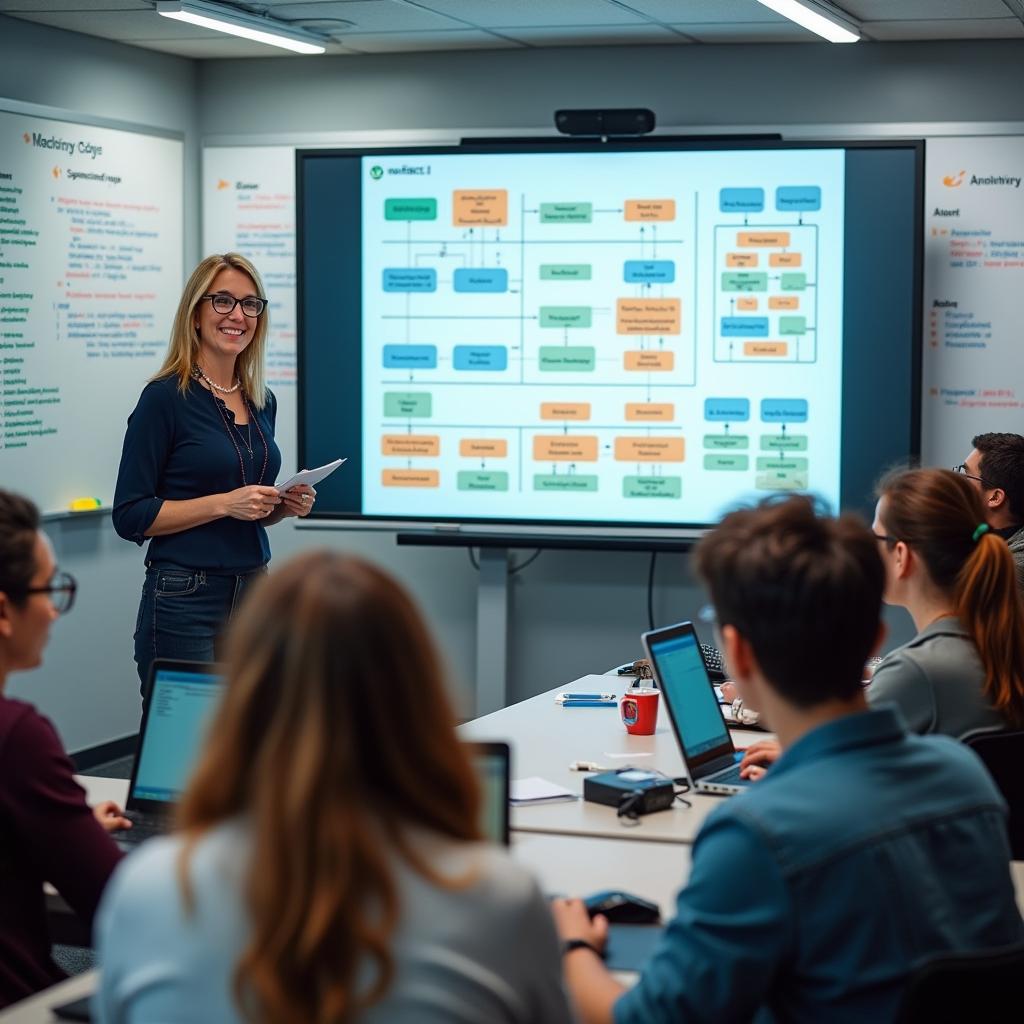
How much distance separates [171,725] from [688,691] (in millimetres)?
959

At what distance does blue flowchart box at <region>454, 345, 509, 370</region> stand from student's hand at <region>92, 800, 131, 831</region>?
3.09 m

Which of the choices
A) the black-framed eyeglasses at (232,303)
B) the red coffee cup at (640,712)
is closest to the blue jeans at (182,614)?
the black-framed eyeglasses at (232,303)

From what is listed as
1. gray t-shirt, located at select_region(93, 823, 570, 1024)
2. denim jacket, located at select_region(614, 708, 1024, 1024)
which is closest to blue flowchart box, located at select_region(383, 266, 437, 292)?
denim jacket, located at select_region(614, 708, 1024, 1024)

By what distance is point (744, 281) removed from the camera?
Result: 5203 millimetres

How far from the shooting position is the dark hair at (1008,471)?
12.4 ft

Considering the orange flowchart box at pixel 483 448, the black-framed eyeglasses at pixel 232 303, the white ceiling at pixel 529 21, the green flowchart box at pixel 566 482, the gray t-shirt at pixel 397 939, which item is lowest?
the gray t-shirt at pixel 397 939

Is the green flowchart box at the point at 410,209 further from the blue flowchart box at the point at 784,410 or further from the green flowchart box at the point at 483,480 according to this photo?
the blue flowchart box at the point at 784,410

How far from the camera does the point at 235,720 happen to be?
3.73ft

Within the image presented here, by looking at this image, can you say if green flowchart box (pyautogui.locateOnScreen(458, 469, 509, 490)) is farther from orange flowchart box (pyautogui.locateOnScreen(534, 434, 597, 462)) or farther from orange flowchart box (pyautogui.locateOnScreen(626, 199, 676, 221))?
orange flowchart box (pyautogui.locateOnScreen(626, 199, 676, 221))

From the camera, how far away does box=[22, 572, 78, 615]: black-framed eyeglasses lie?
6.43ft

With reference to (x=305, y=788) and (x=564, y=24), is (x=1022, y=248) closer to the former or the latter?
(x=564, y=24)

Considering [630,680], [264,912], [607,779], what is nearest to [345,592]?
[264,912]

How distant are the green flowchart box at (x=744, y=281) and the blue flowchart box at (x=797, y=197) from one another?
0.78 ft

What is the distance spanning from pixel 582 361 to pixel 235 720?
4.28 m
